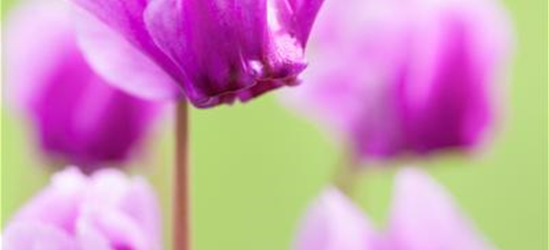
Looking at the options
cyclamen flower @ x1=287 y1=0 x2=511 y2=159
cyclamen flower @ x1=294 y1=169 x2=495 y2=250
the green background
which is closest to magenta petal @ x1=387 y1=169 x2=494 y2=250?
cyclamen flower @ x1=294 y1=169 x2=495 y2=250

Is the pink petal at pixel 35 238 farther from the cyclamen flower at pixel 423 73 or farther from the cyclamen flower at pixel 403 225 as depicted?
the cyclamen flower at pixel 423 73

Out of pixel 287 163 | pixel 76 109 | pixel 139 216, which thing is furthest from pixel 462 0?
pixel 287 163

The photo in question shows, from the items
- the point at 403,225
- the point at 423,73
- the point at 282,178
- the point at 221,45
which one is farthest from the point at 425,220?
the point at 282,178

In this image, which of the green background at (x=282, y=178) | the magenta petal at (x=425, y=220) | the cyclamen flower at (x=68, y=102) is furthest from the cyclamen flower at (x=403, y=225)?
the green background at (x=282, y=178)

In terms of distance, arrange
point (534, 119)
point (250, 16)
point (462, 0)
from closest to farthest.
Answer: point (250, 16)
point (462, 0)
point (534, 119)

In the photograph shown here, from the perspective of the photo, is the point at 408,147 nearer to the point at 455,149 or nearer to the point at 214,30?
the point at 455,149

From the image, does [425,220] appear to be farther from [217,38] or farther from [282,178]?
[282,178]
